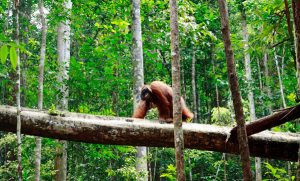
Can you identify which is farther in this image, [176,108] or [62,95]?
[62,95]

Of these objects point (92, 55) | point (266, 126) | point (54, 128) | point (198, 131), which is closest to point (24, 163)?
point (92, 55)

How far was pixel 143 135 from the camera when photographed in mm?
4883

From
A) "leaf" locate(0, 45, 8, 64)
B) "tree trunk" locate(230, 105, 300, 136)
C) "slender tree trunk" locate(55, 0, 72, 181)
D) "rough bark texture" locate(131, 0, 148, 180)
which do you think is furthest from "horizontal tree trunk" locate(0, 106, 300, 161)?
"slender tree trunk" locate(55, 0, 72, 181)

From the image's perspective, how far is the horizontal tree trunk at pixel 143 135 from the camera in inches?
191

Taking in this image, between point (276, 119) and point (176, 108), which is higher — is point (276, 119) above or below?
below

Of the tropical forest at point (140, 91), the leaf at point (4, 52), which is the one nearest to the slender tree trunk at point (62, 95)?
the tropical forest at point (140, 91)

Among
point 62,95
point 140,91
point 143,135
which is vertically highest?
point 62,95

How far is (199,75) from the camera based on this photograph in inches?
675

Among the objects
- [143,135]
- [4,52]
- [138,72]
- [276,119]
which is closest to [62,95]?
[138,72]

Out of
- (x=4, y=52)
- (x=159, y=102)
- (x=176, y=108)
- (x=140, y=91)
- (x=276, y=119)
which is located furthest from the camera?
(x=140, y=91)

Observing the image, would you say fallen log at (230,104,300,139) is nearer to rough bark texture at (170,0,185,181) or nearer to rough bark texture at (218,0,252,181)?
rough bark texture at (218,0,252,181)

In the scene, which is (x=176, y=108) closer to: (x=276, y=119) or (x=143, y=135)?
(x=276, y=119)

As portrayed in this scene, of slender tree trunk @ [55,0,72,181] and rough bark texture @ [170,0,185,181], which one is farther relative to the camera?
slender tree trunk @ [55,0,72,181]

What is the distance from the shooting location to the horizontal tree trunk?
4.86m
